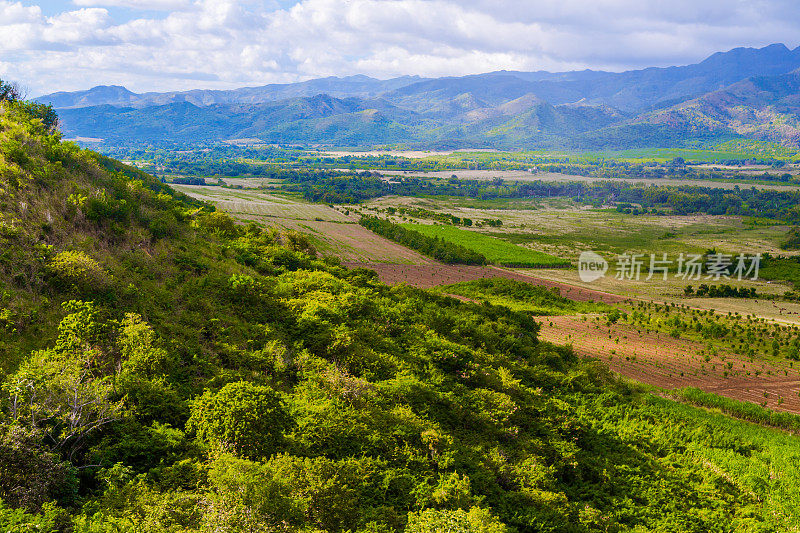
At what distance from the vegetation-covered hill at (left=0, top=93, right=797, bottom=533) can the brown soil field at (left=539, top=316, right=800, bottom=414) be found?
8.00 m

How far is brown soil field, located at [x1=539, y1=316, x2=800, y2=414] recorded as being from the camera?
129 feet

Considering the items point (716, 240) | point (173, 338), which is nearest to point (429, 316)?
point (173, 338)

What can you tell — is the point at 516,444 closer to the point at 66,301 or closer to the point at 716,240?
the point at 66,301

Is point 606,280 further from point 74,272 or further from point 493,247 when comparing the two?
point 74,272

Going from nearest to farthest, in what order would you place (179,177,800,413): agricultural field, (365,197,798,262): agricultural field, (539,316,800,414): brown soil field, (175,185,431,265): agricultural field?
(539,316,800,414): brown soil field, (179,177,800,413): agricultural field, (175,185,431,265): agricultural field, (365,197,798,262): agricultural field

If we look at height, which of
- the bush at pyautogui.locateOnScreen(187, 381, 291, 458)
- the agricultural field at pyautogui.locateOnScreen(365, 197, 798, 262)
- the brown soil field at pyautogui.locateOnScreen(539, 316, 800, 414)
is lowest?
the brown soil field at pyautogui.locateOnScreen(539, 316, 800, 414)

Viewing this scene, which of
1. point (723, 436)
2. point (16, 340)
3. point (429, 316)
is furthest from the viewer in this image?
point (429, 316)

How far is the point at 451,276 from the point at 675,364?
41.1 m

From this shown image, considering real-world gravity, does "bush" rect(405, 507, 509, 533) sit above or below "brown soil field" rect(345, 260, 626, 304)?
above

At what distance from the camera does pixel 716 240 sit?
12631cm

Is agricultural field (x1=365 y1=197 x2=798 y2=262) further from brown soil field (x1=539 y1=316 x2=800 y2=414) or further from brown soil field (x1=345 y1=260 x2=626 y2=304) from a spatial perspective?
brown soil field (x1=539 y1=316 x2=800 y2=414)

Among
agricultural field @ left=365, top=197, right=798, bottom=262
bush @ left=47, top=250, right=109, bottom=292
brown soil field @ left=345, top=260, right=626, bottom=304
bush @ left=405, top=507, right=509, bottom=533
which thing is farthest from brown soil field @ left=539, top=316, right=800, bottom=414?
agricultural field @ left=365, top=197, right=798, bottom=262

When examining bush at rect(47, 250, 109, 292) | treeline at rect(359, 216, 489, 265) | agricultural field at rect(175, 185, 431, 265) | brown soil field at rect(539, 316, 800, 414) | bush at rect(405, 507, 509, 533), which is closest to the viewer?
bush at rect(405, 507, 509, 533)

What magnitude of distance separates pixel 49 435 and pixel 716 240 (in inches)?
5961
